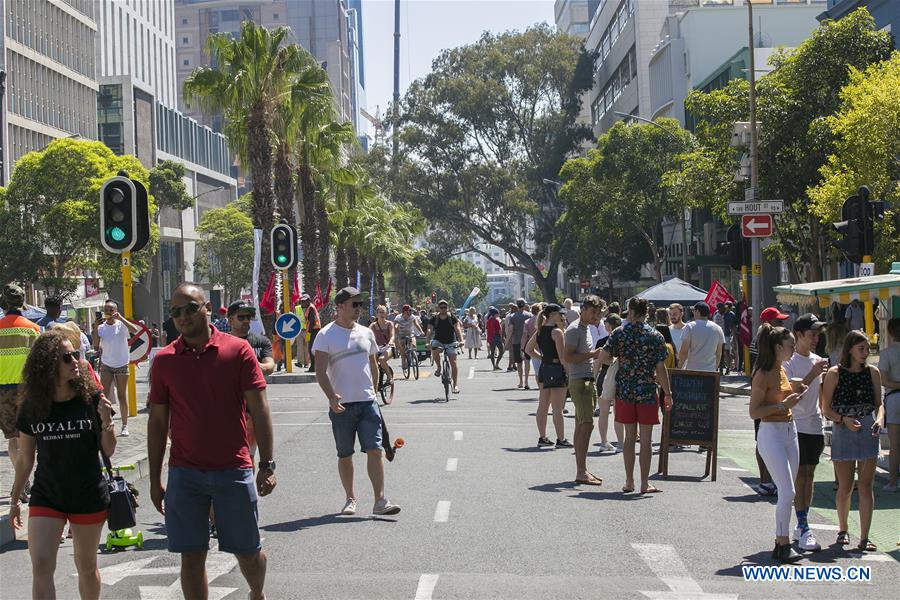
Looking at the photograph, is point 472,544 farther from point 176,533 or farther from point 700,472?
point 700,472

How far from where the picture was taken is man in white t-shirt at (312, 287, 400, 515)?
10.1 metres

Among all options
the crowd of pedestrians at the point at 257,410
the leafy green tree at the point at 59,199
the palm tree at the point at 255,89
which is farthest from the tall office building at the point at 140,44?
the crowd of pedestrians at the point at 257,410

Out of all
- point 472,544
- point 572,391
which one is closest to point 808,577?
point 472,544

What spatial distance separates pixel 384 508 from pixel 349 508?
0.32 meters

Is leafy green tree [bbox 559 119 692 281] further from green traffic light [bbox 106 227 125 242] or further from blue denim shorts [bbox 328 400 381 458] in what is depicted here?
blue denim shorts [bbox 328 400 381 458]

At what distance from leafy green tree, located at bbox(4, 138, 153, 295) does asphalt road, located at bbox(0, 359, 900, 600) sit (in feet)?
136

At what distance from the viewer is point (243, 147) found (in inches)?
1394

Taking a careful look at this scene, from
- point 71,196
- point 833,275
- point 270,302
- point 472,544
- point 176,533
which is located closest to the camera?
point 176,533

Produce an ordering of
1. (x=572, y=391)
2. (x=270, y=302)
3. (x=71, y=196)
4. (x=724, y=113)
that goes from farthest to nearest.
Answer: (x=71, y=196) → (x=724, y=113) → (x=270, y=302) → (x=572, y=391)

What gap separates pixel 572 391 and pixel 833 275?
1055 inches

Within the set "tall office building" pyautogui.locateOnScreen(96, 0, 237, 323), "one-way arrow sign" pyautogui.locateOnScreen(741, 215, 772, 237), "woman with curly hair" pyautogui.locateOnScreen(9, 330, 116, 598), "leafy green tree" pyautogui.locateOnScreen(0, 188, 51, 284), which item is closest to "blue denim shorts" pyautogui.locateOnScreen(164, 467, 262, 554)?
"woman with curly hair" pyautogui.locateOnScreen(9, 330, 116, 598)

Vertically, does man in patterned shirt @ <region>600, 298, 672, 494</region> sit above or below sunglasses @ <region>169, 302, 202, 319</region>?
below

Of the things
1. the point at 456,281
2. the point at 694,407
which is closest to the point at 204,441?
the point at 694,407

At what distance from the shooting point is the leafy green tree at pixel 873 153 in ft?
89.2
